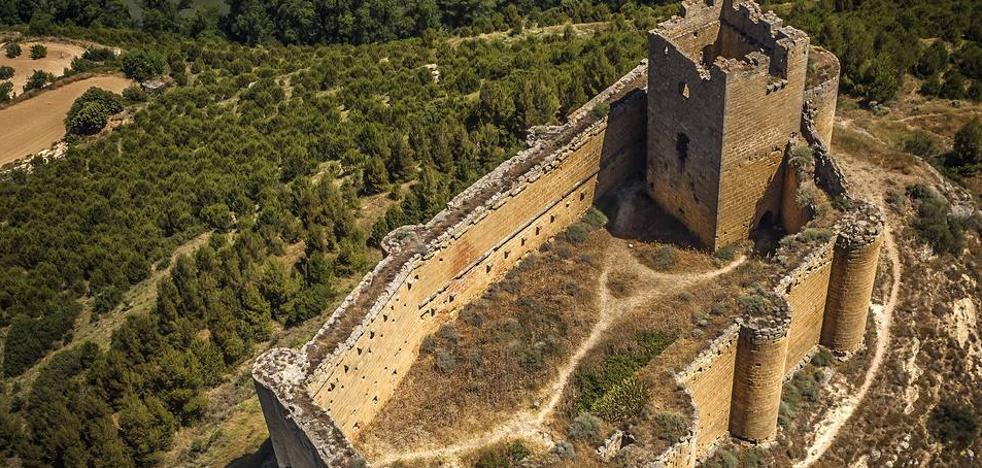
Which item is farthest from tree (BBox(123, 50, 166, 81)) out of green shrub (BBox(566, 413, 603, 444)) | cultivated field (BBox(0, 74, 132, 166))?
green shrub (BBox(566, 413, 603, 444))

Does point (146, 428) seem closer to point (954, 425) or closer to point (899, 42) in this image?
point (954, 425)

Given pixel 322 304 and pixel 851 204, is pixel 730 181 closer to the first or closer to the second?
pixel 851 204

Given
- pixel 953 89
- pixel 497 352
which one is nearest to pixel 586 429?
pixel 497 352

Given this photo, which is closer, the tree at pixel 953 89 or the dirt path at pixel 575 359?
the dirt path at pixel 575 359

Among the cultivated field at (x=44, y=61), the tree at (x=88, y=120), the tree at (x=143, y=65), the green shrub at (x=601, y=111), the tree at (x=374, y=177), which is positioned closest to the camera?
the green shrub at (x=601, y=111)

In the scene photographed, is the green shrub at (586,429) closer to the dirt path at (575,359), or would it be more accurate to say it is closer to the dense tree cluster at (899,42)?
the dirt path at (575,359)

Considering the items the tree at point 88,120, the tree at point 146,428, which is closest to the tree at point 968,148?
the tree at point 146,428
